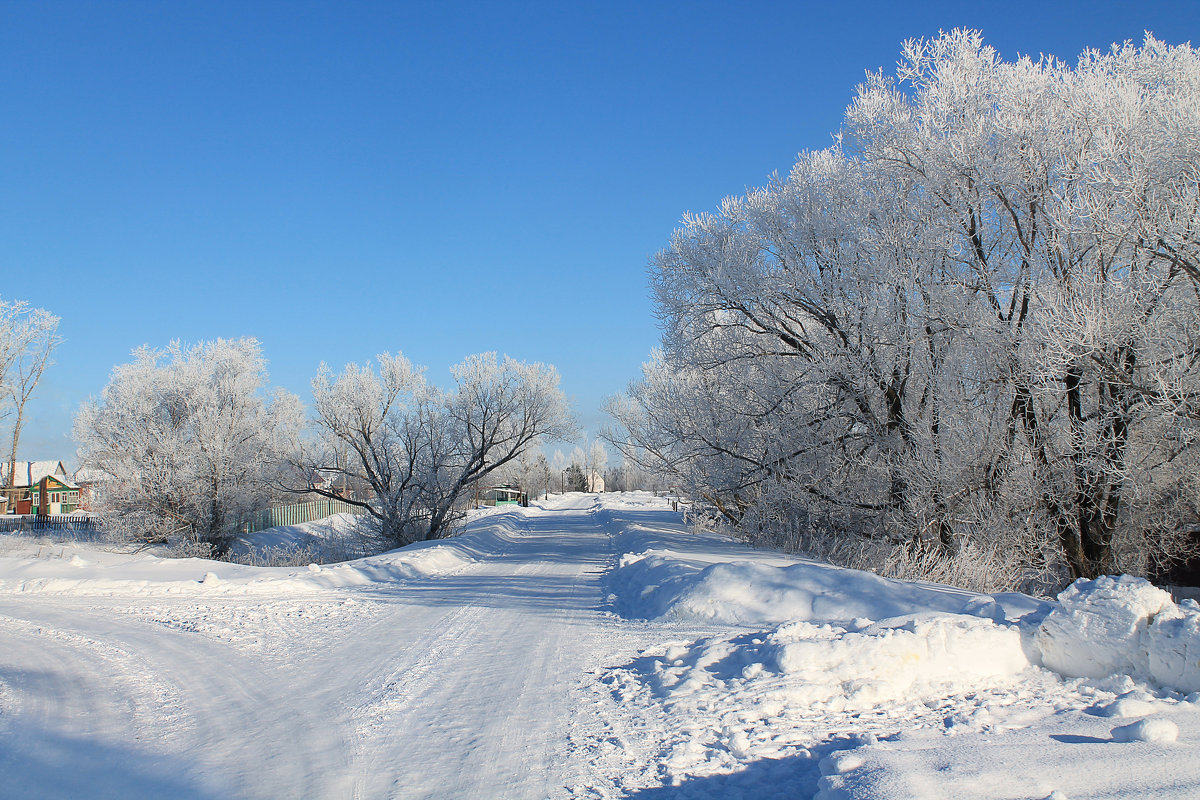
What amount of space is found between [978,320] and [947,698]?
32.8 ft

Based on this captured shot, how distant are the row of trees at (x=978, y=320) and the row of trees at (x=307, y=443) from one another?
12338 mm

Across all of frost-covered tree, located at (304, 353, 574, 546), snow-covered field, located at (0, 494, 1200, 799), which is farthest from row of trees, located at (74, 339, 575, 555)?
snow-covered field, located at (0, 494, 1200, 799)

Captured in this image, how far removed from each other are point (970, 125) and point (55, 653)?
1643 cm

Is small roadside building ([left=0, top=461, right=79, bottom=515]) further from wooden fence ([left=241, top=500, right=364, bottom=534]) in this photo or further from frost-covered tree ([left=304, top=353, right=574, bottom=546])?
frost-covered tree ([left=304, top=353, right=574, bottom=546])

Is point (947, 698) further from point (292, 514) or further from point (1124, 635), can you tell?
point (292, 514)

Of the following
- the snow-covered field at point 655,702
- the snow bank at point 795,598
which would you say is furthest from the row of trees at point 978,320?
the snow-covered field at point 655,702

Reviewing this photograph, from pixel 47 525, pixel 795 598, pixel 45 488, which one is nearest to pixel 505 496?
pixel 47 525

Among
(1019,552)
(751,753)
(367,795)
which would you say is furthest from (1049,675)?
(1019,552)

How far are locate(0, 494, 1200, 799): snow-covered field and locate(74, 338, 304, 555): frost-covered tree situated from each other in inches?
743

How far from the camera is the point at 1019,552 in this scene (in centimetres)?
1317

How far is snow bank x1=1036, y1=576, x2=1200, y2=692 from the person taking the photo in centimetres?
449

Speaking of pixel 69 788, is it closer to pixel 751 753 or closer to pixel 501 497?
pixel 751 753

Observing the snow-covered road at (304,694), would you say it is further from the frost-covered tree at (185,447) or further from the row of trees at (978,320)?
the frost-covered tree at (185,447)

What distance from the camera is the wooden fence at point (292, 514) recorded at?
108 feet
